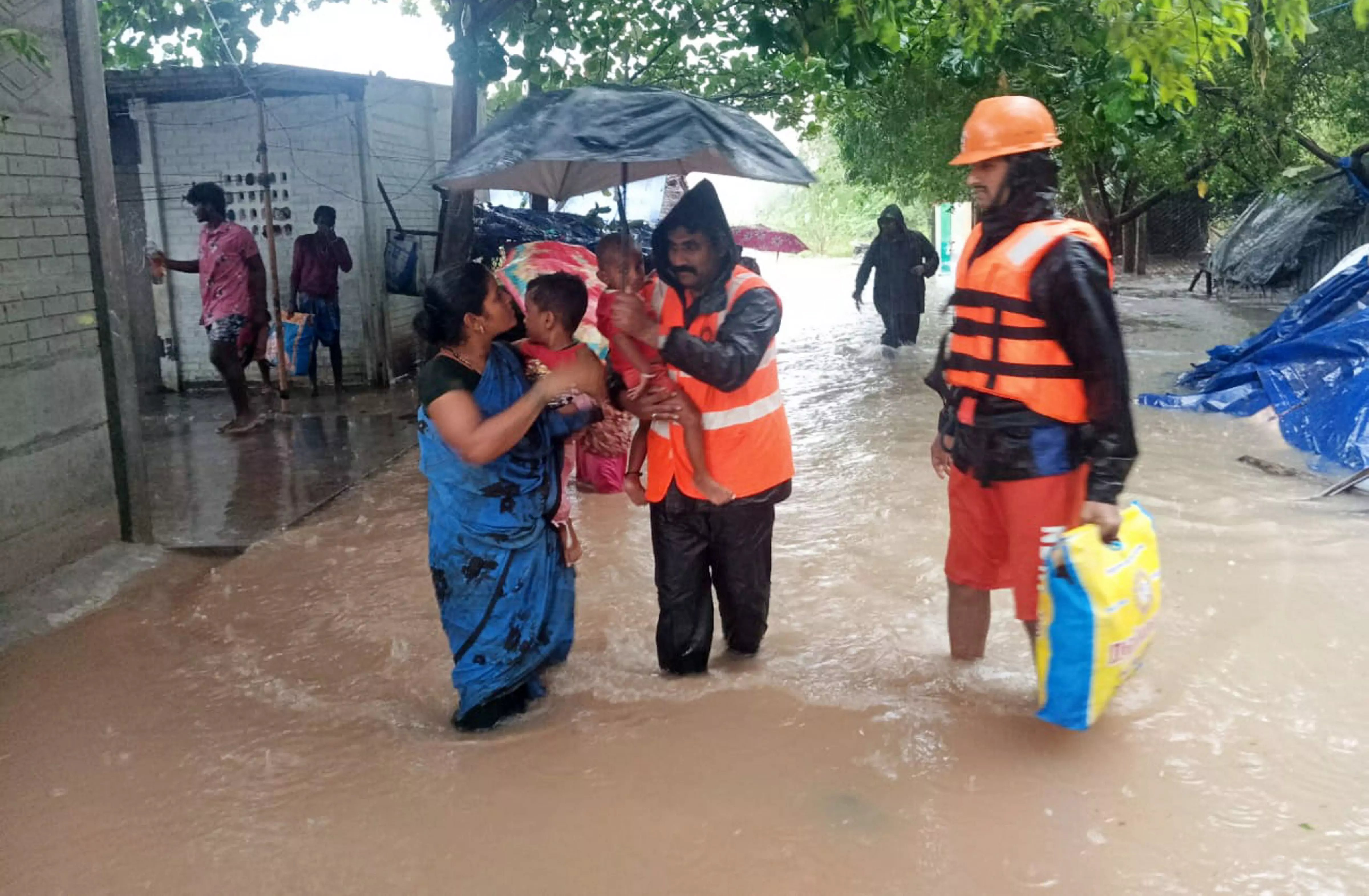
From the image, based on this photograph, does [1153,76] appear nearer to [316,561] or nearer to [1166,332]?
[316,561]

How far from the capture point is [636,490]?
3705 mm

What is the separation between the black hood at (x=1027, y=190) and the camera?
3.14 m

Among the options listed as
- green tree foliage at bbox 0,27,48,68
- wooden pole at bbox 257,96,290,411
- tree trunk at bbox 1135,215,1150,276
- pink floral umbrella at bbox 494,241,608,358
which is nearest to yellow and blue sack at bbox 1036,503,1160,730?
pink floral umbrella at bbox 494,241,608,358

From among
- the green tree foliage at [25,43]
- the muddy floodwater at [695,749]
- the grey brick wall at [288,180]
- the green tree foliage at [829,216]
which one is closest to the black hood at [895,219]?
the grey brick wall at [288,180]

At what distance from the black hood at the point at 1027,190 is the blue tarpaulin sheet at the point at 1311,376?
470 centimetres

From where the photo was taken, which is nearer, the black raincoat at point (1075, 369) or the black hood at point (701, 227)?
the black raincoat at point (1075, 369)

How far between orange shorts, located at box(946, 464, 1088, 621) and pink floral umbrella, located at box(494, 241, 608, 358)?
2.50 meters

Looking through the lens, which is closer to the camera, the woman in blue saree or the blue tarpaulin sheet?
the woman in blue saree

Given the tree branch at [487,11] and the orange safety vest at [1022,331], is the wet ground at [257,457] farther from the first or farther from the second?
the orange safety vest at [1022,331]

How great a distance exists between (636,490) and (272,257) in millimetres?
6651

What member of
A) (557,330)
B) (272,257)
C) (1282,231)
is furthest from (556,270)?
(1282,231)

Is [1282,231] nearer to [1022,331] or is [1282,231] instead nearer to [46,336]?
[1022,331]

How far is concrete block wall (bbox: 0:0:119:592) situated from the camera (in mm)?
4629

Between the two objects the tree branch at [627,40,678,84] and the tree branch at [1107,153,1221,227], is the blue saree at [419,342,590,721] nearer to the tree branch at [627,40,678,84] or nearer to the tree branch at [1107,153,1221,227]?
the tree branch at [627,40,678,84]
